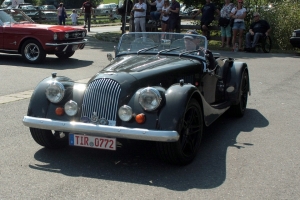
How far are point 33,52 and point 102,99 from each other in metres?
8.99

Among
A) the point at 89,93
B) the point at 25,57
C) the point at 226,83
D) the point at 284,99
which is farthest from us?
the point at 25,57

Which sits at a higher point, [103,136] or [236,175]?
[103,136]

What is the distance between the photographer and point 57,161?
18.6 feet

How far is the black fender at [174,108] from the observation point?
521 centimetres

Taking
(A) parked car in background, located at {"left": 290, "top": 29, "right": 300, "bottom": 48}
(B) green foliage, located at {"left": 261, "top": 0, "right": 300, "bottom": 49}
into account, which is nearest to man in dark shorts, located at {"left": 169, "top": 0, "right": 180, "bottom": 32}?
(B) green foliage, located at {"left": 261, "top": 0, "right": 300, "bottom": 49}

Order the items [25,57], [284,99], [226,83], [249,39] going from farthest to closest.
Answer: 1. [249,39]
2. [25,57]
3. [284,99]
4. [226,83]

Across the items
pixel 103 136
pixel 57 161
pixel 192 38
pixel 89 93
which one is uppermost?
pixel 192 38

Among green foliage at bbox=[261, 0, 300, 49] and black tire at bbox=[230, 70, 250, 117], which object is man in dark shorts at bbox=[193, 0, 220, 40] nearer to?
green foliage at bbox=[261, 0, 300, 49]

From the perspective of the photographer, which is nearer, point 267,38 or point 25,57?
point 25,57

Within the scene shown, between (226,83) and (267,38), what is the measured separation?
10.8 metres

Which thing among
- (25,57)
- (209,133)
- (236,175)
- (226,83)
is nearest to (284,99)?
(226,83)

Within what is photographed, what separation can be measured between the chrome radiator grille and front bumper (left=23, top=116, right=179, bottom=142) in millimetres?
249

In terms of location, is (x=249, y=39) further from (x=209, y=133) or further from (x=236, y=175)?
(x=236, y=175)

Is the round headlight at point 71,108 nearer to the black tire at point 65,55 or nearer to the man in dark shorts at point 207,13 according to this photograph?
the black tire at point 65,55
